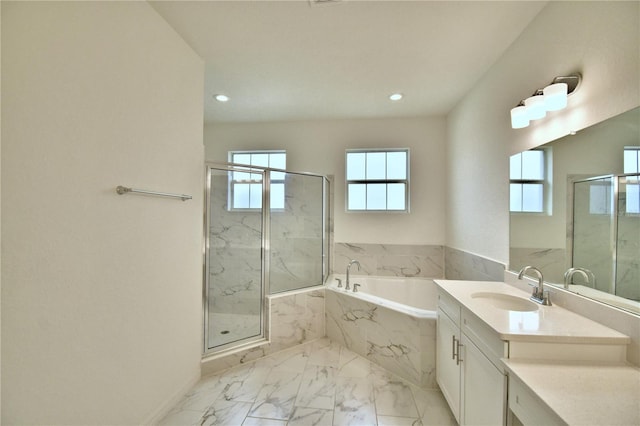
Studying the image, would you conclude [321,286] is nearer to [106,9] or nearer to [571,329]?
[571,329]

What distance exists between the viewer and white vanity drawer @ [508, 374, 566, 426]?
0.81 metres

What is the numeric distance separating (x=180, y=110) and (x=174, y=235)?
89 centimetres

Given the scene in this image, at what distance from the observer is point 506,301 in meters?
1.66

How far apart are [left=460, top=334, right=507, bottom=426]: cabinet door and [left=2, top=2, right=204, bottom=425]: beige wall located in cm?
188

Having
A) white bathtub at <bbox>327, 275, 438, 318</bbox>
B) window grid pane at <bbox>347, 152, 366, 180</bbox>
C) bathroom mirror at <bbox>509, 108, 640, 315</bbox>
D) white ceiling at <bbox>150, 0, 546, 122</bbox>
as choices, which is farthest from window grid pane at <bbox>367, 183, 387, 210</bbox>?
bathroom mirror at <bbox>509, 108, 640, 315</bbox>

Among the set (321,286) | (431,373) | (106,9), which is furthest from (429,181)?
(106,9)

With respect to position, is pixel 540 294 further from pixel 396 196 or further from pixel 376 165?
pixel 376 165

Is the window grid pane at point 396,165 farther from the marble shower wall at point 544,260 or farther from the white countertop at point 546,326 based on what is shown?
the white countertop at point 546,326

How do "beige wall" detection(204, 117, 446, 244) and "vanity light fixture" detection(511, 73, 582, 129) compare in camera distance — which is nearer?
"vanity light fixture" detection(511, 73, 582, 129)

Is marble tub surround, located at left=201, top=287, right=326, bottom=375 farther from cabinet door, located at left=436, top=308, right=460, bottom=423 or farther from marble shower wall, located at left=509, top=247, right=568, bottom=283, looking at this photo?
marble shower wall, located at left=509, top=247, right=568, bottom=283

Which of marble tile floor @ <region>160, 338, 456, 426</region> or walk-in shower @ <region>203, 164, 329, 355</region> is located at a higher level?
walk-in shower @ <region>203, 164, 329, 355</region>

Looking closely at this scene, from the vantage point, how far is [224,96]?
2811 millimetres

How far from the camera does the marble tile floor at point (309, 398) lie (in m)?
1.69

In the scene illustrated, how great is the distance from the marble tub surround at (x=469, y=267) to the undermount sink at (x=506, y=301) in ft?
1.28
